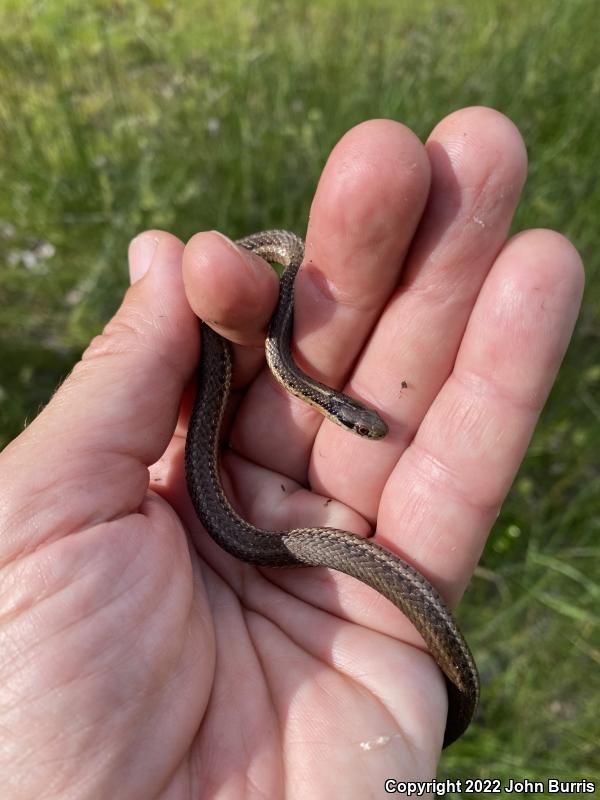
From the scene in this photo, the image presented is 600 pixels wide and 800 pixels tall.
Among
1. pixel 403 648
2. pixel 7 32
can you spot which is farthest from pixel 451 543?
pixel 7 32

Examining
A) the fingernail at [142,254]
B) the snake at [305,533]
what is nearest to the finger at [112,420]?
the fingernail at [142,254]

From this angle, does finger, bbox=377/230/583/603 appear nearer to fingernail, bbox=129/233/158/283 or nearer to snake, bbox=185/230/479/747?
snake, bbox=185/230/479/747

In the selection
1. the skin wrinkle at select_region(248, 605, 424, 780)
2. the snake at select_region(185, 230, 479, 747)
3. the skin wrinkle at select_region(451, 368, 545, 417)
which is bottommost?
the skin wrinkle at select_region(248, 605, 424, 780)

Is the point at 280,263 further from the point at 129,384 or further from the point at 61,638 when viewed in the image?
the point at 61,638

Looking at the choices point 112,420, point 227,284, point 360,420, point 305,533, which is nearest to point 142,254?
point 227,284

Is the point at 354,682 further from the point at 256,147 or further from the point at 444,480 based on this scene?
the point at 256,147

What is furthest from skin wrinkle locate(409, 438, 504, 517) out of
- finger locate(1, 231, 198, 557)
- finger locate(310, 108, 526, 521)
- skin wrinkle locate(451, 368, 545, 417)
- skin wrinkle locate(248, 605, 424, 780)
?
finger locate(1, 231, 198, 557)

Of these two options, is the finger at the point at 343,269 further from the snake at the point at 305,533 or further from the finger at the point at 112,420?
the finger at the point at 112,420
